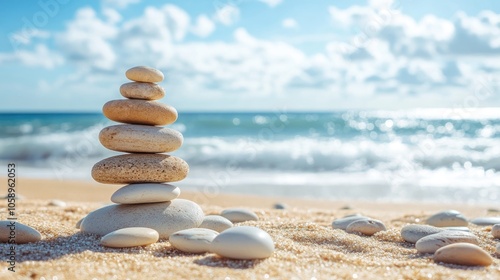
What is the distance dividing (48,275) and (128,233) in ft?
3.00

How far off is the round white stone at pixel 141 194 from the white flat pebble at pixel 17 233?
777 mm

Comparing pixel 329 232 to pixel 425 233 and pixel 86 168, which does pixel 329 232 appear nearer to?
pixel 425 233

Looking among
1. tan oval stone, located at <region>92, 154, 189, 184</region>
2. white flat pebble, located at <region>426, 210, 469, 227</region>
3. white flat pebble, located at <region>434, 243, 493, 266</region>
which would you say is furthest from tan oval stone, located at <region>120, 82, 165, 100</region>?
white flat pebble, located at <region>426, 210, 469, 227</region>

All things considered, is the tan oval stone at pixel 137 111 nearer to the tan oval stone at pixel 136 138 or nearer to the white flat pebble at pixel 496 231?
the tan oval stone at pixel 136 138

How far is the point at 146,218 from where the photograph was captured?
4.70m

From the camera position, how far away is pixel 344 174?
1444 cm

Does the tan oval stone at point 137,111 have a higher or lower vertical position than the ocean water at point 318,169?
lower

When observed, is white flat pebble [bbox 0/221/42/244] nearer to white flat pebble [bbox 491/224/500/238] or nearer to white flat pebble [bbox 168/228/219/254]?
white flat pebble [bbox 168/228/219/254]

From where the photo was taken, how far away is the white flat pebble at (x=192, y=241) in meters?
4.00

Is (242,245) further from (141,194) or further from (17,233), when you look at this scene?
(17,233)

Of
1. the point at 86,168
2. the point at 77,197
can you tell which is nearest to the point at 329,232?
the point at 77,197

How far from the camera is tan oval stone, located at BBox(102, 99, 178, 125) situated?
4852 mm

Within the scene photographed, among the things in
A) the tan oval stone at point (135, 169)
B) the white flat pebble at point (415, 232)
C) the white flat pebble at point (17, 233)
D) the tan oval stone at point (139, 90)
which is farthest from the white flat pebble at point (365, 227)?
the white flat pebble at point (17, 233)

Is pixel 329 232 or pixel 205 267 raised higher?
pixel 329 232
